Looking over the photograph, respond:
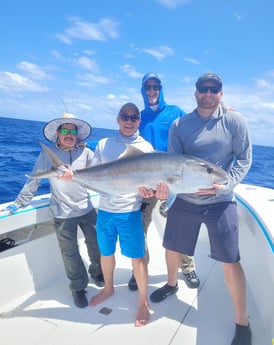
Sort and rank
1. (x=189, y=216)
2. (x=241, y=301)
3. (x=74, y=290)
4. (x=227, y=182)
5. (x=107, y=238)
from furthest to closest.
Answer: (x=74, y=290)
(x=107, y=238)
(x=189, y=216)
(x=241, y=301)
(x=227, y=182)

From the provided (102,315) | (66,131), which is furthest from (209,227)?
(66,131)

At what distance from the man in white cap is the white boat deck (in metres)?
0.29

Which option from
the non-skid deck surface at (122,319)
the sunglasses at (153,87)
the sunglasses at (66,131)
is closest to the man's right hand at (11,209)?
the non-skid deck surface at (122,319)

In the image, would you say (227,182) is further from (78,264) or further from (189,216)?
(78,264)

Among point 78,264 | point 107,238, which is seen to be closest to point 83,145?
point 107,238

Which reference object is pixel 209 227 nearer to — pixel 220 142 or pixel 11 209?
pixel 220 142

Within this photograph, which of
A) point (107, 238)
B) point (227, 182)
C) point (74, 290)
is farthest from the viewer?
point (74, 290)

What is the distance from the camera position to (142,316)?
2617 mm

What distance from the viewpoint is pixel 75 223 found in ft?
9.48

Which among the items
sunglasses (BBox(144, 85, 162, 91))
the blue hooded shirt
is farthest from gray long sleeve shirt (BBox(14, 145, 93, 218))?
sunglasses (BBox(144, 85, 162, 91))

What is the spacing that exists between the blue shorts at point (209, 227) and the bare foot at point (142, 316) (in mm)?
596

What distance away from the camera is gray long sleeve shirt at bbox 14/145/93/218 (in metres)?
2.83

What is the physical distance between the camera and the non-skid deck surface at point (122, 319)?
2.40 meters

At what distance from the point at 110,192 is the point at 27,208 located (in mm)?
997
